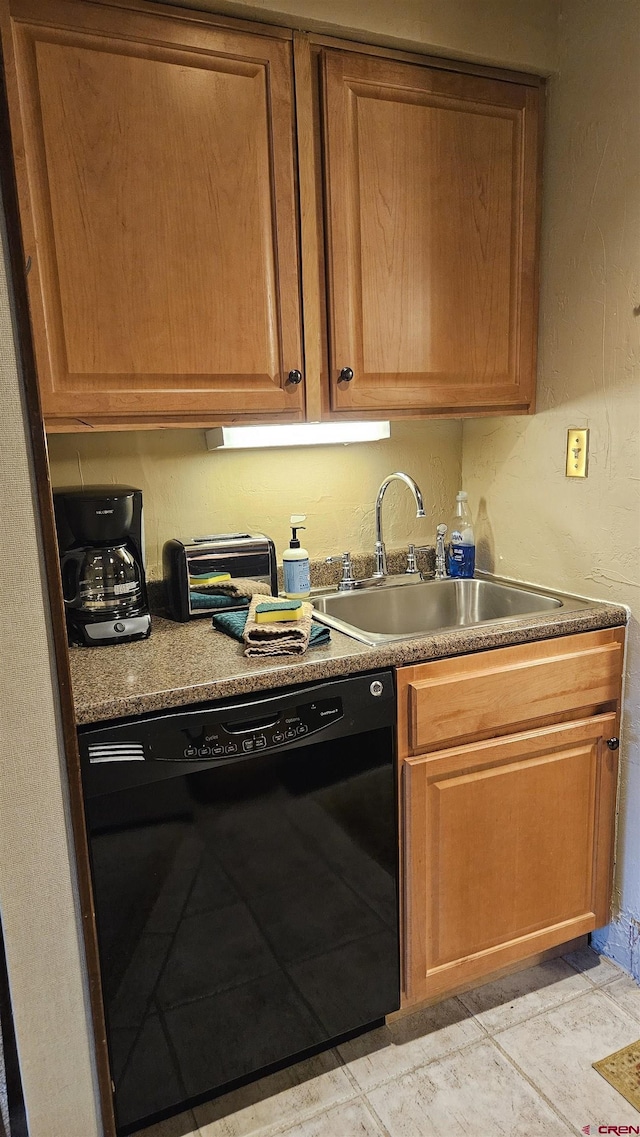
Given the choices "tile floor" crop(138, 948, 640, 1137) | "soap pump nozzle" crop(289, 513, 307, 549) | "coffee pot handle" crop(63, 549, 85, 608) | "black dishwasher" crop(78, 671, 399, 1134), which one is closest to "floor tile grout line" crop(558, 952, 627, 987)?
"tile floor" crop(138, 948, 640, 1137)

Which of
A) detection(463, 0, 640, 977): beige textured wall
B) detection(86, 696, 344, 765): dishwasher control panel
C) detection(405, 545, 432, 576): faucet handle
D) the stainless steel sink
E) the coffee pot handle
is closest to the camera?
detection(86, 696, 344, 765): dishwasher control panel

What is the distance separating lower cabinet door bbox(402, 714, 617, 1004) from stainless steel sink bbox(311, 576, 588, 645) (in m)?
0.37

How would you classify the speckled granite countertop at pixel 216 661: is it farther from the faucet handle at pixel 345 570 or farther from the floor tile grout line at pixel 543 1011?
the floor tile grout line at pixel 543 1011

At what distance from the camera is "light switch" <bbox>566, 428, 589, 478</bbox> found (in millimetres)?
1824

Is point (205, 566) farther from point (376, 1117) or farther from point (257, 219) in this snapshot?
point (376, 1117)

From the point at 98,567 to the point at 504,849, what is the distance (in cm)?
111

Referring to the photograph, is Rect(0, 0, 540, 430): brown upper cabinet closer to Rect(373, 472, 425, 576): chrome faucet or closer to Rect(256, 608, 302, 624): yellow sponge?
Rect(373, 472, 425, 576): chrome faucet

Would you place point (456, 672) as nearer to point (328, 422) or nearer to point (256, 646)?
point (256, 646)

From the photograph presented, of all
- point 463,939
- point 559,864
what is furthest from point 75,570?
point 559,864

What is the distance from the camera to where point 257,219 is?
156 centimetres

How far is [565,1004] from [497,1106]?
35 centimetres

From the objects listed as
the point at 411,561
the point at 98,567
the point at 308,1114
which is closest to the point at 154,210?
the point at 98,567

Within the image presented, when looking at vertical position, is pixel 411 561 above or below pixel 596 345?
below

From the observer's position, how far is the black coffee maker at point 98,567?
1543 mm
